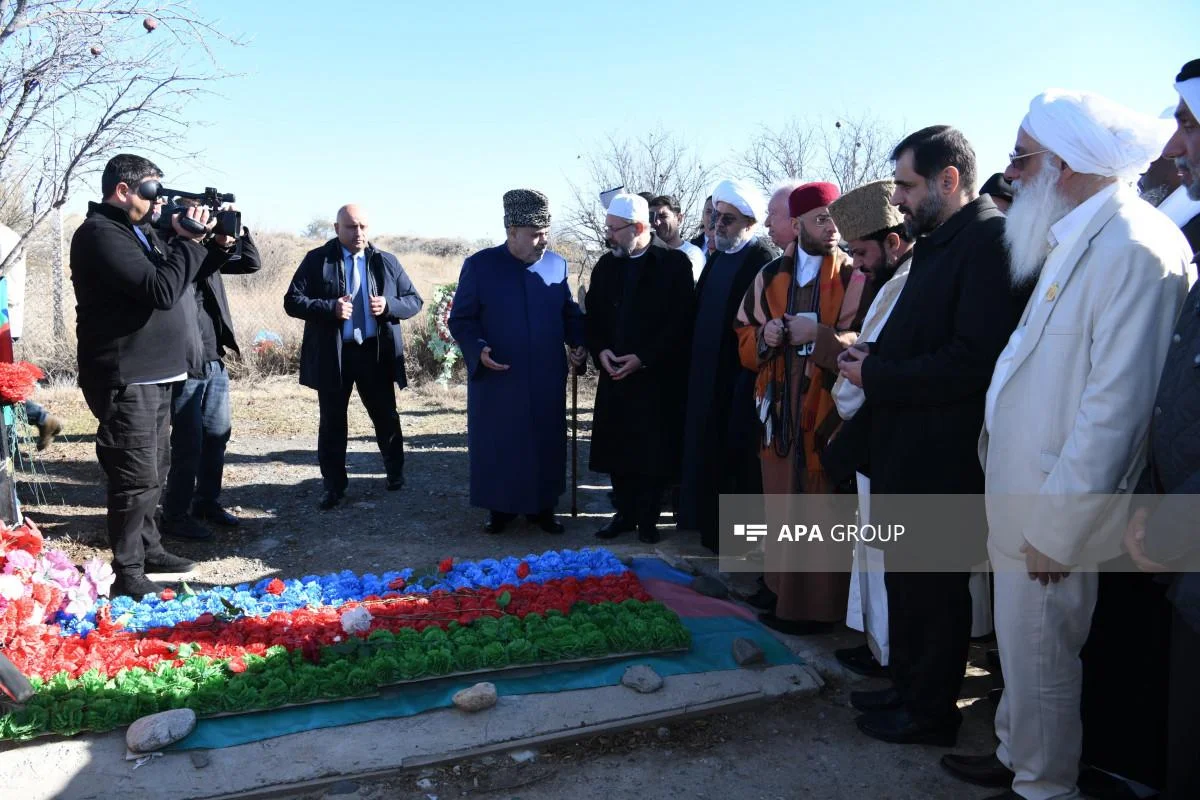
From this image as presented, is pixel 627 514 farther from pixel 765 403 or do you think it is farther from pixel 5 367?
pixel 5 367

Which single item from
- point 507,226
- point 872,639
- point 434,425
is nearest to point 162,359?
point 507,226

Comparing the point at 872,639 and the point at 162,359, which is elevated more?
the point at 162,359

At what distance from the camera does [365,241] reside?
7.24 metres

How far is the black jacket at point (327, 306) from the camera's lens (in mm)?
6953

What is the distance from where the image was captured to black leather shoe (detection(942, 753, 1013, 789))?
128 inches

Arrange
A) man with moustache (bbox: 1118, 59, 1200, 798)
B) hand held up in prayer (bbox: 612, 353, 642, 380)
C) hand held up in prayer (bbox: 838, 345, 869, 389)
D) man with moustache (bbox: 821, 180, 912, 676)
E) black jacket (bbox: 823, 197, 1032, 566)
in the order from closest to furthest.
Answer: man with moustache (bbox: 1118, 59, 1200, 798)
black jacket (bbox: 823, 197, 1032, 566)
hand held up in prayer (bbox: 838, 345, 869, 389)
man with moustache (bbox: 821, 180, 912, 676)
hand held up in prayer (bbox: 612, 353, 642, 380)

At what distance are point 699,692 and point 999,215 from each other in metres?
2.16

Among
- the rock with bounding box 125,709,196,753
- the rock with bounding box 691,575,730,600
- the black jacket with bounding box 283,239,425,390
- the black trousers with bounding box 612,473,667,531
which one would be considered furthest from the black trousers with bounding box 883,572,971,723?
the black jacket with bounding box 283,239,425,390

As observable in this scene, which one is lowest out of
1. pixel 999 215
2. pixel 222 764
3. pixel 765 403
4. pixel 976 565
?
pixel 222 764

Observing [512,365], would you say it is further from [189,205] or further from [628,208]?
[189,205]

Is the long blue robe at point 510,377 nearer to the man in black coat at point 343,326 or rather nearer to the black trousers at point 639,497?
the black trousers at point 639,497

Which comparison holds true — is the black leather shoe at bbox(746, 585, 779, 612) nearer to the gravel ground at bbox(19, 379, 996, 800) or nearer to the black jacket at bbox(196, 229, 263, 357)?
the gravel ground at bbox(19, 379, 996, 800)

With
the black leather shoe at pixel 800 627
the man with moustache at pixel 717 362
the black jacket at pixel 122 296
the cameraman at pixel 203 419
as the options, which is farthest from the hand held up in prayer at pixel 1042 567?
the cameraman at pixel 203 419

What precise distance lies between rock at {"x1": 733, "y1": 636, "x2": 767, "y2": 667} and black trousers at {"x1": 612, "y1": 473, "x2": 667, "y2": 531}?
2102mm
